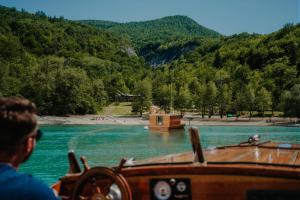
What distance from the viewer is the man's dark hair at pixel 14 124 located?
94.0 inches

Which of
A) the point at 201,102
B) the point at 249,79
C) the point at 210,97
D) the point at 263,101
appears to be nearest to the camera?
the point at 263,101

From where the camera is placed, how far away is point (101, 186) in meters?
6.15

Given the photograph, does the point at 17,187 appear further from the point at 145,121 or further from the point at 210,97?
the point at 210,97

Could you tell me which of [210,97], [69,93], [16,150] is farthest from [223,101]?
[16,150]

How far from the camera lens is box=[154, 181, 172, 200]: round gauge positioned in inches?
235

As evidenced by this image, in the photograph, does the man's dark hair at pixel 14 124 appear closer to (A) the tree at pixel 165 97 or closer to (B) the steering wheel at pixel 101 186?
(B) the steering wheel at pixel 101 186

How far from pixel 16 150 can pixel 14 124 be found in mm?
138

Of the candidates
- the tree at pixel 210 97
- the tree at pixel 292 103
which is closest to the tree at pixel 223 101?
the tree at pixel 210 97

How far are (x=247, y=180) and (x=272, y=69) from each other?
145 m

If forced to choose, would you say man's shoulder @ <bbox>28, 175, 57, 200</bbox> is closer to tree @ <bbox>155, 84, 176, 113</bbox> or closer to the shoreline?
the shoreline

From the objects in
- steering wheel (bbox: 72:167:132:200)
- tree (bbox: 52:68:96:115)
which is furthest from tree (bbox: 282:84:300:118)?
steering wheel (bbox: 72:167:132:200)

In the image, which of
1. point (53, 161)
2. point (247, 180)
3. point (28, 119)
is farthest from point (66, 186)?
point (53, 161)

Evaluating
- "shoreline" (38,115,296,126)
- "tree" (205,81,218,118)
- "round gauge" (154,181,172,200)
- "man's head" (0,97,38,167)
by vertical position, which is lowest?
"shoreline" (38,115,296,126)

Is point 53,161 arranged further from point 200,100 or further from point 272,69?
point 272,69
